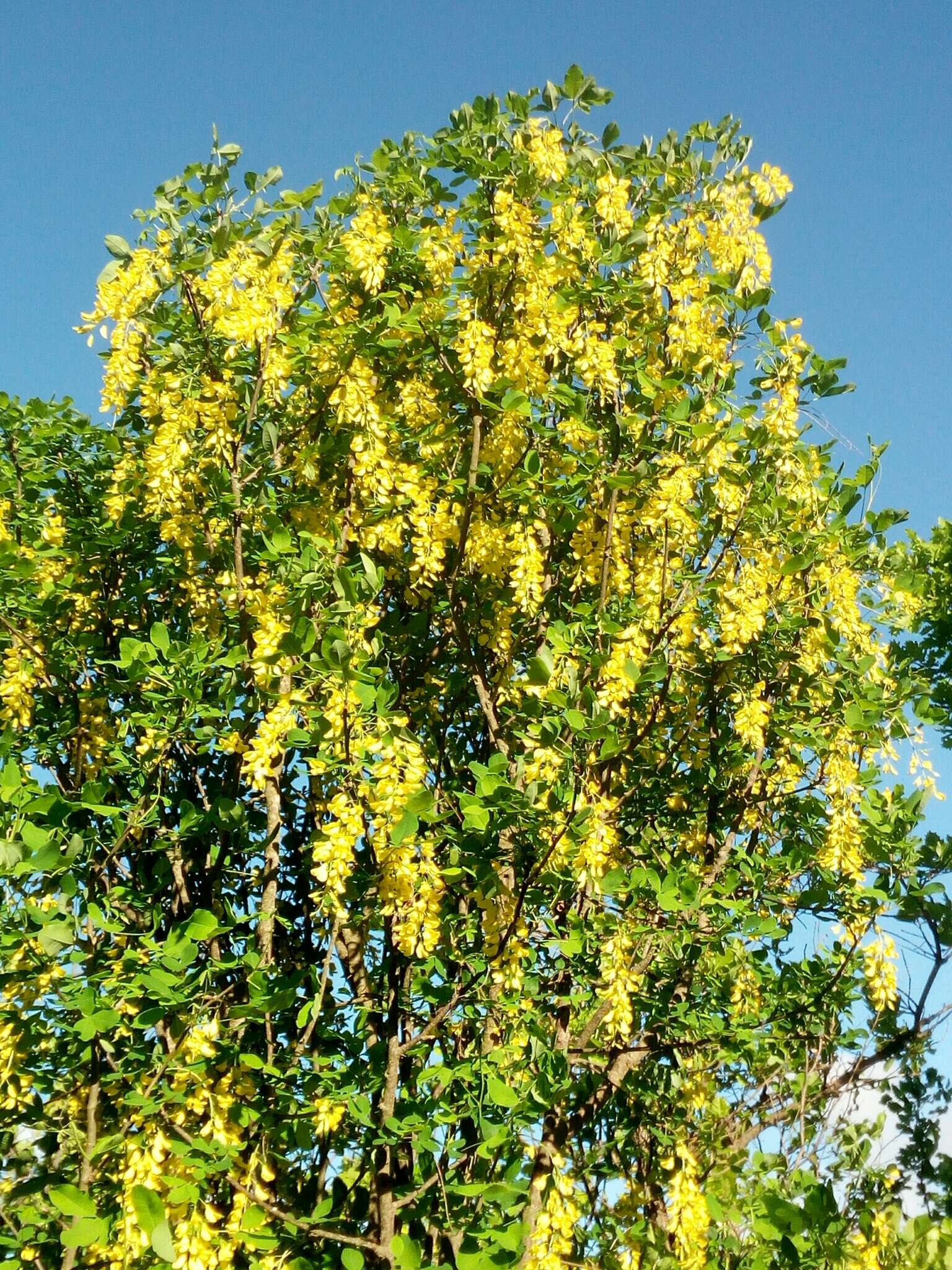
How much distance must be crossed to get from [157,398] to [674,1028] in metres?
3.94

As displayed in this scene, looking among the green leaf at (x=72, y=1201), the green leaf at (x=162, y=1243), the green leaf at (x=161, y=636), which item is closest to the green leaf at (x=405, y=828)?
the green leaf at (x=161, y=636)

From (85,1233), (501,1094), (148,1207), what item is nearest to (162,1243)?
(148,1207)

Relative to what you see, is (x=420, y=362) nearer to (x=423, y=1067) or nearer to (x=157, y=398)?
(x=157, y=398)

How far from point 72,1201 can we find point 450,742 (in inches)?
112

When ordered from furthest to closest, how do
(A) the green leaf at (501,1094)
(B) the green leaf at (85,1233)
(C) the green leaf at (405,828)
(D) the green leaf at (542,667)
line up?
(D) the green leaf at (542,667) → (A) the green leaf at (501,1094) → (C) the green leaf at (405,828) → (B) the green leaf at (85,1233)

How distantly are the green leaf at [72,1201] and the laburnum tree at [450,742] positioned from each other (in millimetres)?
16

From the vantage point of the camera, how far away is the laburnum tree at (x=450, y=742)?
417 cm

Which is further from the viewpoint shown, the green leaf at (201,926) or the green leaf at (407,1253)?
the green leaf at (201,926)

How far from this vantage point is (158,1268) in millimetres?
4004

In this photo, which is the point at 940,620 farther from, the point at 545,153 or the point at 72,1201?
the point at 72,1201

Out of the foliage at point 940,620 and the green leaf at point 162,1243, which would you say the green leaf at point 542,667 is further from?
the foliage at point 940,620

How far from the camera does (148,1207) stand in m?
3.80

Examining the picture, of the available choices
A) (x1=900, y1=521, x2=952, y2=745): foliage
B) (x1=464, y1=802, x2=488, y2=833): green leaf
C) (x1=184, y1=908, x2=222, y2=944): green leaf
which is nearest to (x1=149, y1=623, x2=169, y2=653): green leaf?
(x1=184, y1=908, x2=222, y2=944): green leaf

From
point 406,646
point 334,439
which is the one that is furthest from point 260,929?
point 334,439
